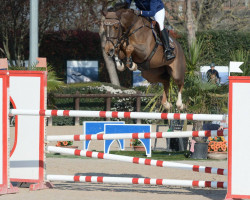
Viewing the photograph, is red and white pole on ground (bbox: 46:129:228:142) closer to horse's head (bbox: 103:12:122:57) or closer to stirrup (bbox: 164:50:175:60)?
horse's head (bbox: 103:12:122:57)

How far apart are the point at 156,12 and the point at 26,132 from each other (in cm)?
292

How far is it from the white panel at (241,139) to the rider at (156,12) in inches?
114

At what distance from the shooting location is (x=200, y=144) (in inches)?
463

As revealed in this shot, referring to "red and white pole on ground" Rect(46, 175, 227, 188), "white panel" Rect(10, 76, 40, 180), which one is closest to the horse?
"white panel" Rect(10, 76, 40, 180)

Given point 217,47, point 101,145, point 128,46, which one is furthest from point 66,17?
point 128,46

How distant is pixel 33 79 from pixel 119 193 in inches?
66.7

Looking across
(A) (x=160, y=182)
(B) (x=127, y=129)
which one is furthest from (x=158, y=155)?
(A) (x=160, y=182)

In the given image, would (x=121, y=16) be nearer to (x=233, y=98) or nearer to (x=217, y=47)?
(x=233, y=98)

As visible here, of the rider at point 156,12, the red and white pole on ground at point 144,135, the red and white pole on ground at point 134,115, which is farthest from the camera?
the rider at point 156,12

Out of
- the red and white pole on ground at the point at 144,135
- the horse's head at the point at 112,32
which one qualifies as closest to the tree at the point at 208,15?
Result: the horse's head at the point at 112,32

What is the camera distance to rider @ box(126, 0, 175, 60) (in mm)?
8930

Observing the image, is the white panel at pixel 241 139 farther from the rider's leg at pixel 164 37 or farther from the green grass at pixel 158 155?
the green grass at pixel 158 155

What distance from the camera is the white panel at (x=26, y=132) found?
7453mm

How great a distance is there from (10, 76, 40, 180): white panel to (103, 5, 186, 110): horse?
1.28 meters
